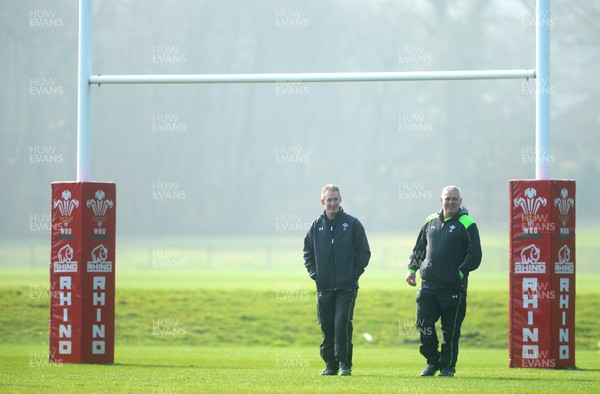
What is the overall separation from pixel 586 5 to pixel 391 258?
28634 millimetres

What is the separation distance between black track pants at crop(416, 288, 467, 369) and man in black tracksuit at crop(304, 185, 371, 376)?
A: 73 centimetres

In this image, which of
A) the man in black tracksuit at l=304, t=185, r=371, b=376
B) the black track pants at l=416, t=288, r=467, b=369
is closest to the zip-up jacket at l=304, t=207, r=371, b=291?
the man in black tracksuit at l=304, t=185, r=371, b=376

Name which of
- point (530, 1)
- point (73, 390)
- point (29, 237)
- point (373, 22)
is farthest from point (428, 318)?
point (373, 22)

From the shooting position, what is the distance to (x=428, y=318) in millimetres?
11602

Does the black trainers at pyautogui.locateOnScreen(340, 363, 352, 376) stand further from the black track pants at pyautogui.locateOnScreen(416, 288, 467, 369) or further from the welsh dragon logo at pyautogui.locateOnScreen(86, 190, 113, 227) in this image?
the welsh dragon logo at pyautogui.locateOnScreen(86, 190, 113, 227)

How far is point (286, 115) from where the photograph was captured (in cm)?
8025

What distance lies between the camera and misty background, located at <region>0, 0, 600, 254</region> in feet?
240

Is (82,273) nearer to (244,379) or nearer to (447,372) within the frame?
(244,379)

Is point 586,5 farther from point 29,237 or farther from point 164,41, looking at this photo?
point 29,237

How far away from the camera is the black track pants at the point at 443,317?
11.6 metres

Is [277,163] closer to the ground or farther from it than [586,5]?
closer to the ground

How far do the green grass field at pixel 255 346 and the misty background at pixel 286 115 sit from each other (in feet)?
74.2

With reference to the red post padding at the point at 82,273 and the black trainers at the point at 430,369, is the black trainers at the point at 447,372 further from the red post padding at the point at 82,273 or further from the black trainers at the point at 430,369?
the red post padding at the point at 82,273

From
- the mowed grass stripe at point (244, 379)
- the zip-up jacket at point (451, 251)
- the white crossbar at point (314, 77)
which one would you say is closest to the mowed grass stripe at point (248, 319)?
the mowed grass stripe at point (244, 379)
